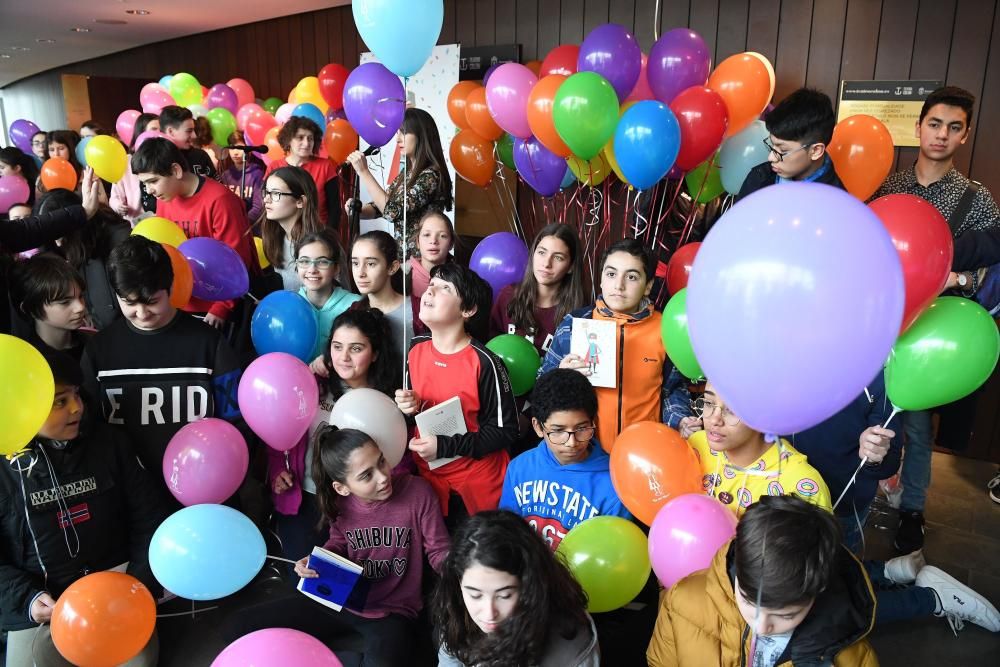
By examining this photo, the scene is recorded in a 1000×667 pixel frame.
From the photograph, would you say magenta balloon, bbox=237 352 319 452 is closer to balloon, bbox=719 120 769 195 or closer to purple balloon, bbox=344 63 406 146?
purple balloon, bbox=344 63 406 146

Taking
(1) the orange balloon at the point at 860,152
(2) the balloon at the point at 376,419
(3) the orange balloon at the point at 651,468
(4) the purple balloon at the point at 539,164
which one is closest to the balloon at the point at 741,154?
A: (1) the orange balloon at the point at 860,152

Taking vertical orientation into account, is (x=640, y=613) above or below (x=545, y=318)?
below

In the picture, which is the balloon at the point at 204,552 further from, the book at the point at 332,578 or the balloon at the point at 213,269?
the balloon at the point at 213,269

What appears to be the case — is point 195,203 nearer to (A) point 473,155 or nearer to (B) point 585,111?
(A) point 473,155

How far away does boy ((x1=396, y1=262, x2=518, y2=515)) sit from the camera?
198cm

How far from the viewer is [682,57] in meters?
2.62

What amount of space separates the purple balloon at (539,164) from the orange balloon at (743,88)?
694 mm

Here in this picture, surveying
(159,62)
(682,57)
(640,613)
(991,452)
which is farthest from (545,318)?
(159,62)

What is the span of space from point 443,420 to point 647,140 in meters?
1.14

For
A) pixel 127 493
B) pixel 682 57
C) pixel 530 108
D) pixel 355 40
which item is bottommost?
pixel 127 493

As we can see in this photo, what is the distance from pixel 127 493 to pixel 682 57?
2407mm

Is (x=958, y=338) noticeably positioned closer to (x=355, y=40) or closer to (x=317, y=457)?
(x=317, y=457)

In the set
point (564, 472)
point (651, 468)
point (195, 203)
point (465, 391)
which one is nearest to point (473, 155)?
point (195, 203)

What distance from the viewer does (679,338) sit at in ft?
5.97
